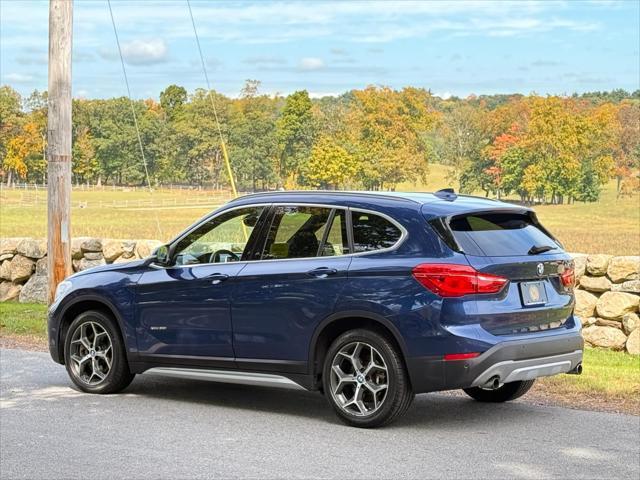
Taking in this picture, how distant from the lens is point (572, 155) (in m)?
21.2

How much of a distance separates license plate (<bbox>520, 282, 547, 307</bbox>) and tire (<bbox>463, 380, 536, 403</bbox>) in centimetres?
124

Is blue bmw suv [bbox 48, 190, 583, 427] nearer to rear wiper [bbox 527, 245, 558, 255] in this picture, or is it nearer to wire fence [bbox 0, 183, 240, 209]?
rear wiper [bbox 527, 245, 558, 255]

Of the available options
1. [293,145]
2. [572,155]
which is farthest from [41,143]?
[572,155]

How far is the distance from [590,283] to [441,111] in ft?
30.7

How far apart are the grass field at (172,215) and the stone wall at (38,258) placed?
1888 mm

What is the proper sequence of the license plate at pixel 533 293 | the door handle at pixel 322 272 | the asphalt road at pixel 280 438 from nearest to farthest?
the asphalt road at pixel 280 438 < the license plate at pixel 533 293 < the door handle at pixel 322 272

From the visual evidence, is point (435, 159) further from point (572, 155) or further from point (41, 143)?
point (41, 143)

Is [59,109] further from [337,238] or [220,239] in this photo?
[337,238]

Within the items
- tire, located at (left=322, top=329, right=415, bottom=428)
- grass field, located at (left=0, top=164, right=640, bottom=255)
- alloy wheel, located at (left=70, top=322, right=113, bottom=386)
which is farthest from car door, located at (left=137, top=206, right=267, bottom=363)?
grass field, located at (left=0, top=164, right=640, bottom=255)

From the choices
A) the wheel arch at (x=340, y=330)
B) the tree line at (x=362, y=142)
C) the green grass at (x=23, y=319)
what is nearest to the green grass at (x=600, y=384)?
the green grass at (x=23, y=319)

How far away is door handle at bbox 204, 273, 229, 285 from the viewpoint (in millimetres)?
9198

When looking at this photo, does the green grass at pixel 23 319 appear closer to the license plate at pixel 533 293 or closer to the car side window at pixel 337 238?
the car side window at pixel 337 238

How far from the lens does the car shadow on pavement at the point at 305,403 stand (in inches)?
347

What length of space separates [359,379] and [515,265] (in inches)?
54.9
